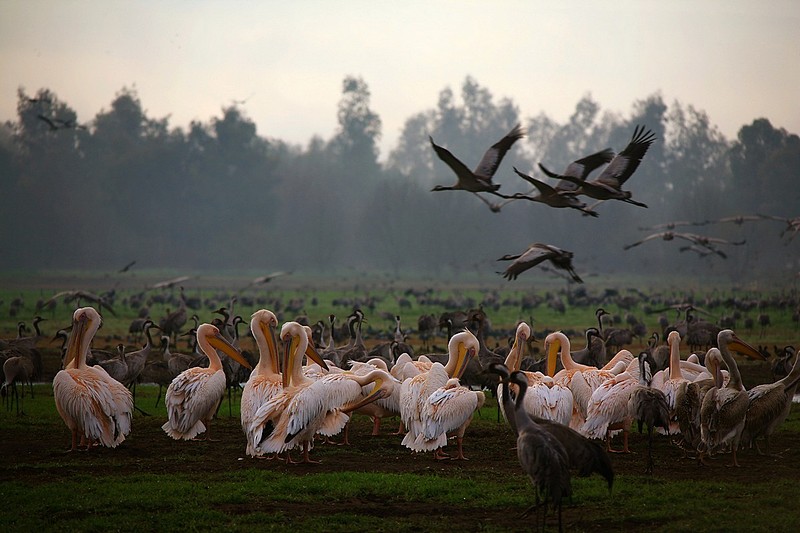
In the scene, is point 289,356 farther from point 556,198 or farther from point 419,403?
point 556,198

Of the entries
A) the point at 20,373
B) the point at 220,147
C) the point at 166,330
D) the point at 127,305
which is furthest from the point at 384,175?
the point at 20,373

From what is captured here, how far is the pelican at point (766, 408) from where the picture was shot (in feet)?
32.0

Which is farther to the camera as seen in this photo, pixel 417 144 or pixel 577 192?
pixel 417 144

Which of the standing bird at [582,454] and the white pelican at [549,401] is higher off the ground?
the white pelican at [549,401]

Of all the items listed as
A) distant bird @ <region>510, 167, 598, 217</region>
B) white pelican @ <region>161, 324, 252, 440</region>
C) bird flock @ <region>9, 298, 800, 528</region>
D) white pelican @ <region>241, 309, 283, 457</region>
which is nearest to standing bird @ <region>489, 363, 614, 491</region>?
bird flock @ <region>9, 298, 800, 528</region>

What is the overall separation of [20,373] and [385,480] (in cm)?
666

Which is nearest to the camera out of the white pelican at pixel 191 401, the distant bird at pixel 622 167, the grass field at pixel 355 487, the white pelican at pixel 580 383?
the grass field at pixel 355 487

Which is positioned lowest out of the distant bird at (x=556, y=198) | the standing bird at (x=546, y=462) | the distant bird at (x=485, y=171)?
the standing bird at (x=546, y=462)

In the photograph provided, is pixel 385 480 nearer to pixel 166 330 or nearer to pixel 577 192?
pixel 577 192

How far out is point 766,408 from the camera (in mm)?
9797

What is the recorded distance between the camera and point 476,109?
12506 cm

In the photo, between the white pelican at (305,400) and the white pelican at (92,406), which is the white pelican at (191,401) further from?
the white pelican at (305,400)

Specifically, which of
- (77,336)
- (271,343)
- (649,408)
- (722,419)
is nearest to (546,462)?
(649,408)

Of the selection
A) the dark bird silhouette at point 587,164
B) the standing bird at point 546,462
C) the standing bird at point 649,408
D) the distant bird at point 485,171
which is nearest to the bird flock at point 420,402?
the standing bird at point 649,408
